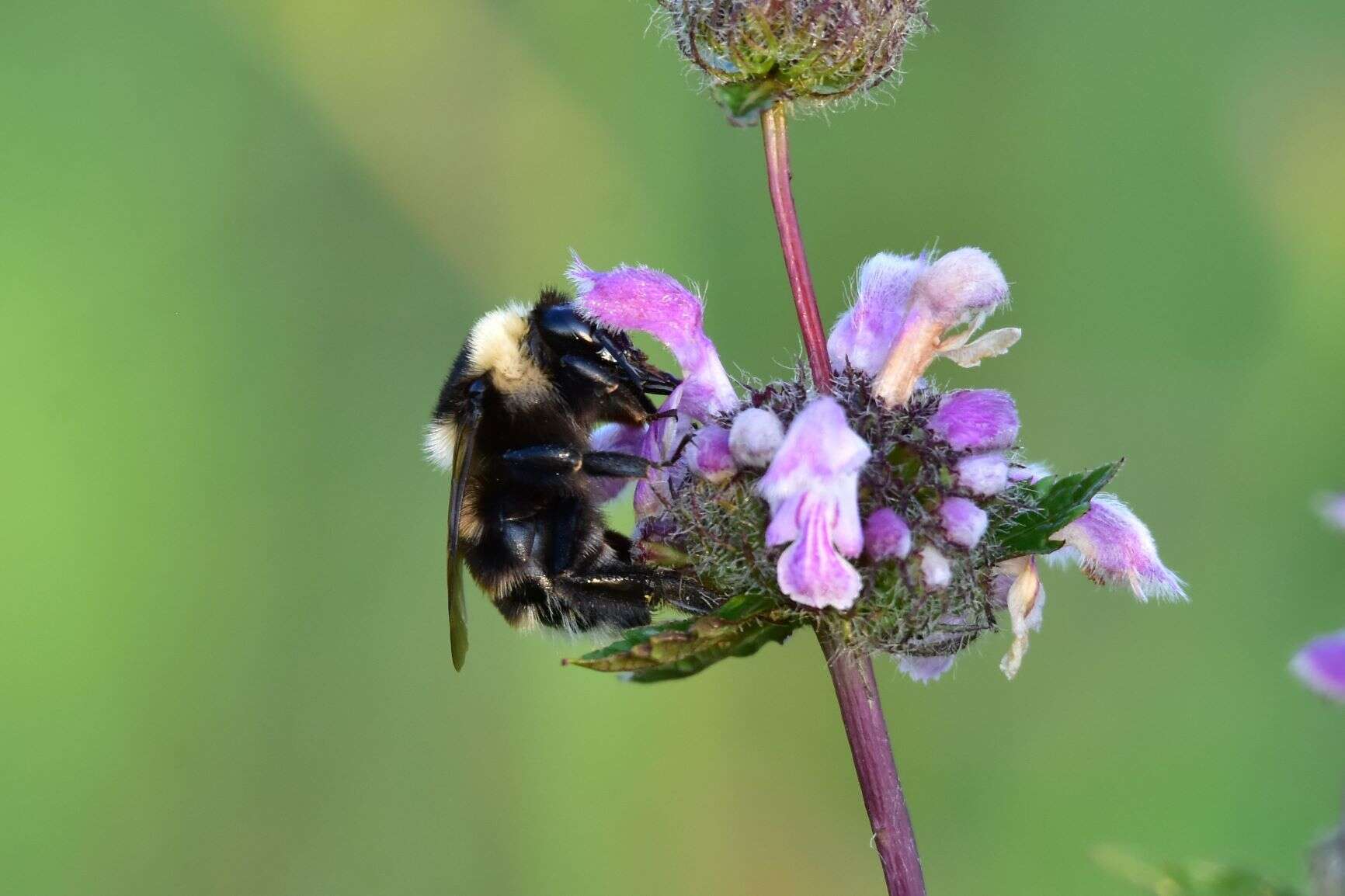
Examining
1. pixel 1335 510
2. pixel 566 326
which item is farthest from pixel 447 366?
pixel 1335 510

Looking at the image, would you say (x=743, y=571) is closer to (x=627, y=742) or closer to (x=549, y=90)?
(x=627, y=742)

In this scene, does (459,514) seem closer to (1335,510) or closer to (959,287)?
(959,287)

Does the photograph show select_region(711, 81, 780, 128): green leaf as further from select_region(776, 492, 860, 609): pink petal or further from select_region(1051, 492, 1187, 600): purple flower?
select_region(1051, 492, 1187, 600): purple flower

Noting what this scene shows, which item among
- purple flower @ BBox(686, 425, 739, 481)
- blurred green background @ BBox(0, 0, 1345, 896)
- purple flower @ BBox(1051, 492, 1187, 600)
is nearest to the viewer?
purple flower @ BBox(686, 425, 739, 481)

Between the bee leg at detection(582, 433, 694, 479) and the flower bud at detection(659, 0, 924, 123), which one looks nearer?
the flower bud at detection(659, 0, 924, 123)

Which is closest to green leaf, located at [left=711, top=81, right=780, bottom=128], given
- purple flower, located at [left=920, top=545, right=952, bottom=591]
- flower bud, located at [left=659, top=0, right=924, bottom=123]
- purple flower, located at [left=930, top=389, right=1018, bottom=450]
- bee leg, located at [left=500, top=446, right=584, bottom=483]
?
flower bud, located at [left=659, top=0, right=924, bottom=123]
